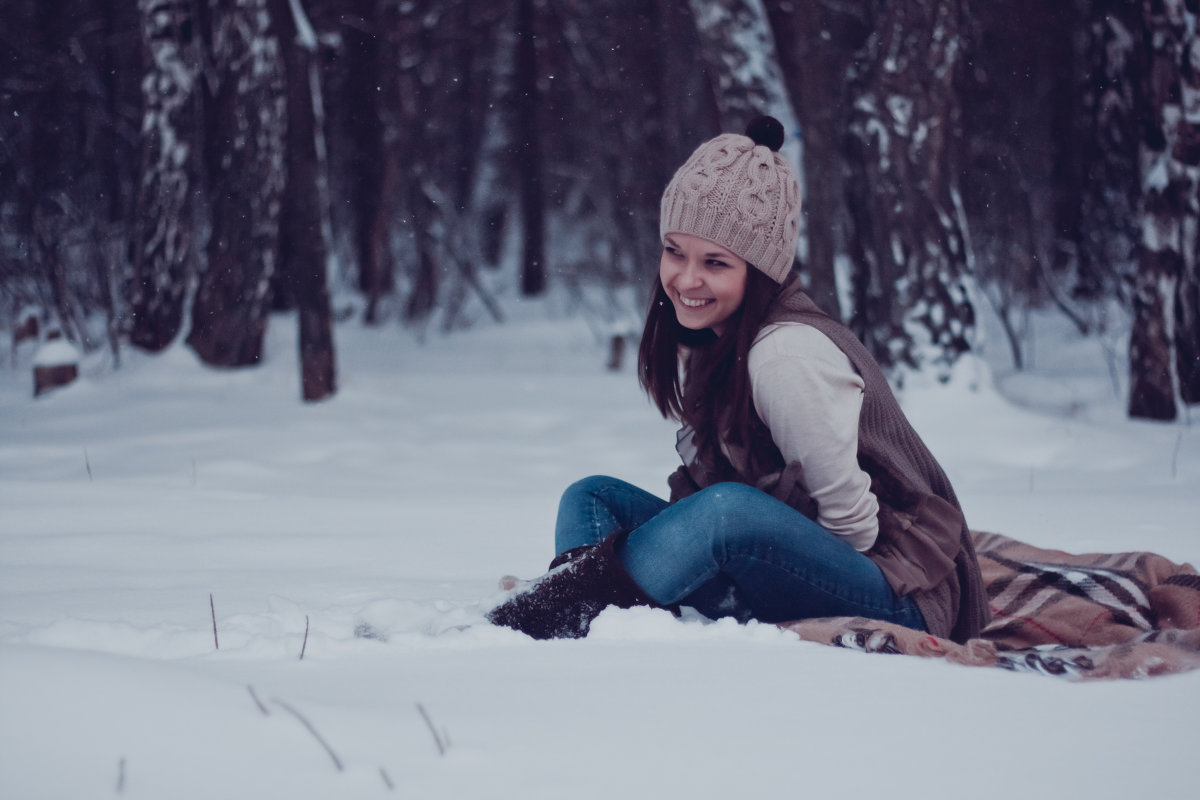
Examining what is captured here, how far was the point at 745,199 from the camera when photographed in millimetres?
2297

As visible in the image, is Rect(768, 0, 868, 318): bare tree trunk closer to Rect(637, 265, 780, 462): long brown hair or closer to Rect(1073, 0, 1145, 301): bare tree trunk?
Rect(1073, 0, 1145, 301): bare tree trunk

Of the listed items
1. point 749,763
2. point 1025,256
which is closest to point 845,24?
point 1025,256

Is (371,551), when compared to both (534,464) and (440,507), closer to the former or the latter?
(440,507)

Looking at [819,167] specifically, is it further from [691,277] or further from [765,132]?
[691,277]

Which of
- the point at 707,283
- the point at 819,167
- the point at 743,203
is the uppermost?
→ the point at 819,167

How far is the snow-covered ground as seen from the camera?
144cm

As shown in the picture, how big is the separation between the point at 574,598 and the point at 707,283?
757mm

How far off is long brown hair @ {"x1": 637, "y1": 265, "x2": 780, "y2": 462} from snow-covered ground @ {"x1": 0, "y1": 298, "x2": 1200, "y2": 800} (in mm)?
443

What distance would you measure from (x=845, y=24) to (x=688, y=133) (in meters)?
2.19

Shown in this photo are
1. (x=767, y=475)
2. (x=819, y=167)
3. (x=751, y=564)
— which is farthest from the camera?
(x=819, y=167)

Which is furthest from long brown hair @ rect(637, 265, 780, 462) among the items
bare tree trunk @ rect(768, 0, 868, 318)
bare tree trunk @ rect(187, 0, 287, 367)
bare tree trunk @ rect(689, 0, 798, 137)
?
bare tree trunk @ rect(187, 0, 287, 367)

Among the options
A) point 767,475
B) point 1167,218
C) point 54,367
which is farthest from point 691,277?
point 54,367

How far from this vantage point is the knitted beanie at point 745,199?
230 centimetres

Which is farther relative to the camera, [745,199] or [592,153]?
[592,153]
